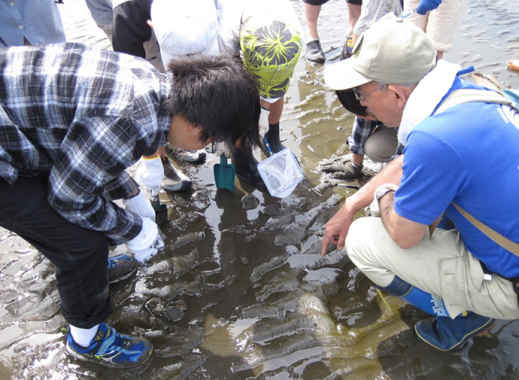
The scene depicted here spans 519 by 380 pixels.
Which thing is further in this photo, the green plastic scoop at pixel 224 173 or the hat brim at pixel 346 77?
the green plastic scoop at pixel 224 173

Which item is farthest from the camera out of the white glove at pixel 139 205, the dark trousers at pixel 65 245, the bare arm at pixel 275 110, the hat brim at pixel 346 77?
the bare arm at pixel 275 110

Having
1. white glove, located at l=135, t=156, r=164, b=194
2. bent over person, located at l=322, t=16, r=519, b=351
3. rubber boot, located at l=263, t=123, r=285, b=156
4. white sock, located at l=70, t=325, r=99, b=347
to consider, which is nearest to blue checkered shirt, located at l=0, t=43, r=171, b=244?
white sock, located at l=70, t=325, r=99, b=347

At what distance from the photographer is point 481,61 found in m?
4.61

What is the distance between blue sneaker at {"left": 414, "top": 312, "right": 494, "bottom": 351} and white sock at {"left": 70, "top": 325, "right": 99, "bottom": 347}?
1647 mm

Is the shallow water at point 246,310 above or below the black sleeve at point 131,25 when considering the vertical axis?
below

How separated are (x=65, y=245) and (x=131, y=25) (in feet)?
5.41

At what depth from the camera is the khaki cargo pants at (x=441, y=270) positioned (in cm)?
152

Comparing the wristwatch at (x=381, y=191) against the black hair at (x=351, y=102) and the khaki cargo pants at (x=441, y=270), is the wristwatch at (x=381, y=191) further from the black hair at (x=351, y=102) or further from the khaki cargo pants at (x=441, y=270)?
the black hair at (x=351, y=102)

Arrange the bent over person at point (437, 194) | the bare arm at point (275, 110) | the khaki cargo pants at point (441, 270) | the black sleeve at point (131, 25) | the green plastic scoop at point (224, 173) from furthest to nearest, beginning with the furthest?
the bare arm at point (275, 110) < the green plastic scoop at point (224, 173) < the black sleeve at point (131, 25) < the khaki cargo pants at point (441, 270) < the bent over person at point (437, 194)

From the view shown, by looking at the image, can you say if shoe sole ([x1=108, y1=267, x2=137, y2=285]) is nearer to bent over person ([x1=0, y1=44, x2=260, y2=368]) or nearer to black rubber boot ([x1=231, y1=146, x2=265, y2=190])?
bent over person ([x1=0, y1=44, x2=260, y2=368])

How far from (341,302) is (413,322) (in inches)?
15.4

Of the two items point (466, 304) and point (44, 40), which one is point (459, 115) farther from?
point (44, 40)

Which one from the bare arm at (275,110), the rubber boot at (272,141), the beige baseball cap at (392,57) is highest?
the beige baseball cap at (392,57)

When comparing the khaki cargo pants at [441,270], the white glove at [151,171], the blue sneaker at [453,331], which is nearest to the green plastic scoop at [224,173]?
the white glove at [151,171]
